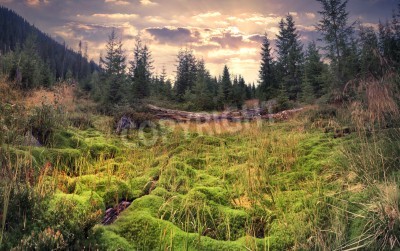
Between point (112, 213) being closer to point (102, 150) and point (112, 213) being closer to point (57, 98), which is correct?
point (102, 150)

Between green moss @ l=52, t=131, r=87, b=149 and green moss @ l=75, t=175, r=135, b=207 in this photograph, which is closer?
green moss @ l=75, t=175, r=135, b=207

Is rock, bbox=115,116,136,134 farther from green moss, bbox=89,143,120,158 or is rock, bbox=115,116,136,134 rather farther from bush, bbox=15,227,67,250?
bush, bbox=15,227,67,250

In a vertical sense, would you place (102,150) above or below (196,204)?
above

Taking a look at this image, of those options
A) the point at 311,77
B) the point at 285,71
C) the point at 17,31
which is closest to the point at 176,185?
the point at 311,77

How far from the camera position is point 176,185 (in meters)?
4.66

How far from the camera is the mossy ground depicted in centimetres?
295

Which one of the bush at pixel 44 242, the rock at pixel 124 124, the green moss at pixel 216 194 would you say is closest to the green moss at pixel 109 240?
the bush at pixel 44 242

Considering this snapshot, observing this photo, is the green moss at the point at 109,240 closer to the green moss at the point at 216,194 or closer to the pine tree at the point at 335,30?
the green moss at the point at 216,194

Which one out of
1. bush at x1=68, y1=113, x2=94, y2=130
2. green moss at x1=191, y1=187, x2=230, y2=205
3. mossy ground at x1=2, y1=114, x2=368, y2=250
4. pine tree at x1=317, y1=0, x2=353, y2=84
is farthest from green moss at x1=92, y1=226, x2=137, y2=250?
pine tree at x1=317, y1=0, x2=353, y2=84

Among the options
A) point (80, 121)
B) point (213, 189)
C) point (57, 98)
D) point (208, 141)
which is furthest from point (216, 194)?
point (80, 121)

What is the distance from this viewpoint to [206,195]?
420cm

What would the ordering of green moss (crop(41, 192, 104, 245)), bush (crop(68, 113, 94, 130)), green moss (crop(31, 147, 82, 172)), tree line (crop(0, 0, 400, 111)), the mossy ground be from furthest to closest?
tree line (crop(0, 0, 400, 111)) → bush (crop(68, 113, 94, 130)) → green moss (crop(31, 147, 82, 172)) → the mossy ground → green moss (crop(41, 192, 104, 245))

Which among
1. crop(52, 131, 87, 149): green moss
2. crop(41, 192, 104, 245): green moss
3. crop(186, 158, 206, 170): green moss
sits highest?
crop(52, 131, 87, 149): green moss

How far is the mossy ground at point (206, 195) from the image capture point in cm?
295
